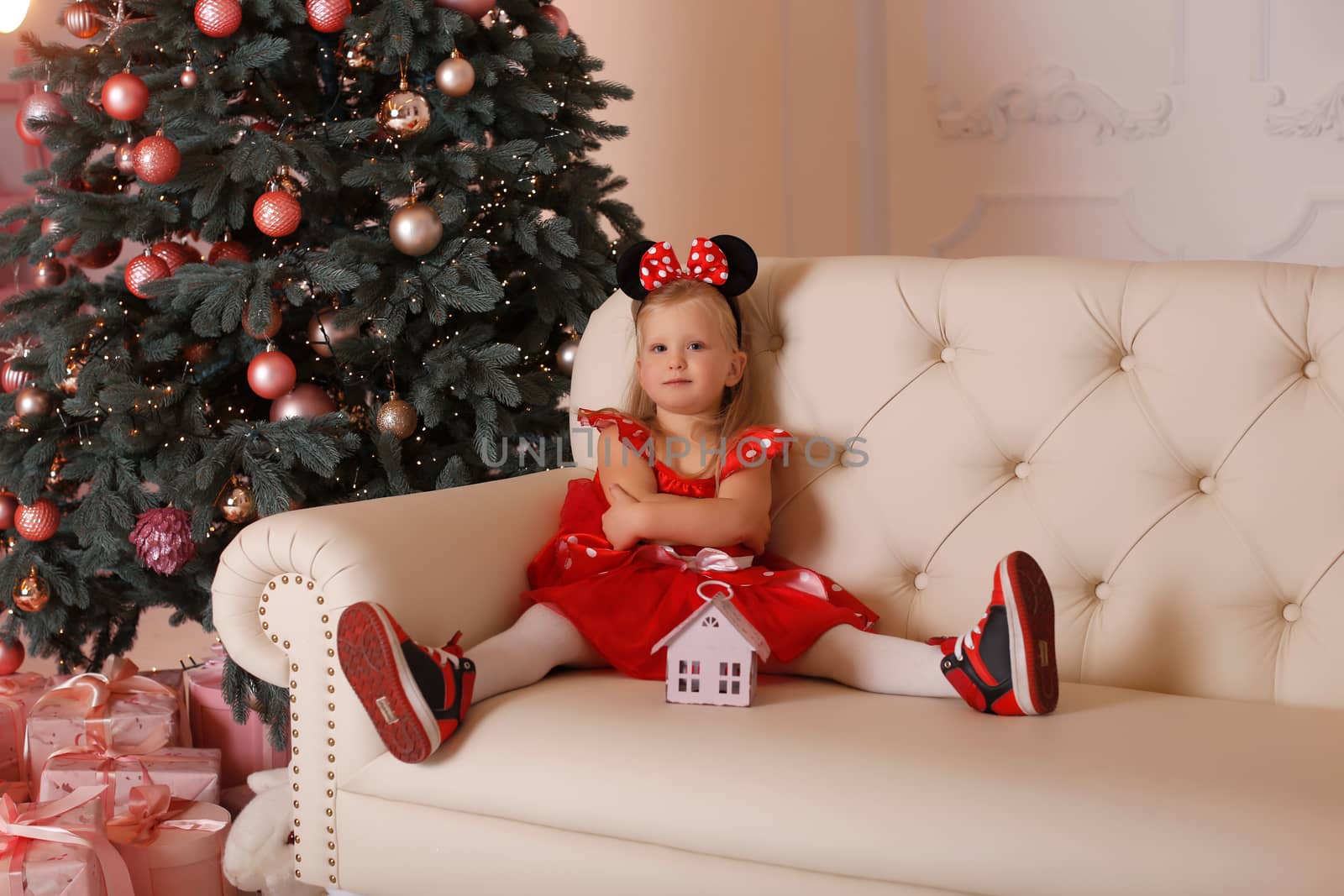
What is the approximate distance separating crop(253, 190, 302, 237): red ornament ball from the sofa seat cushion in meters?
0.87

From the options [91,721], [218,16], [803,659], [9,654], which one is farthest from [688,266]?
[9,654]

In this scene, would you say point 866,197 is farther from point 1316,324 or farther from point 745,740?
point 745,740

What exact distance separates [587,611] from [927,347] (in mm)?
620

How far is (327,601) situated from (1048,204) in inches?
99.6

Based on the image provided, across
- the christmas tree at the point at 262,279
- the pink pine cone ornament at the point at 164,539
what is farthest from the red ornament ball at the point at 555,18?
the pink pine cone ornament at the point at 164,539

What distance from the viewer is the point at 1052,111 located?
10.9ft

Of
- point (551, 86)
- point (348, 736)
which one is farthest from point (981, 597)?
point (551, 86)

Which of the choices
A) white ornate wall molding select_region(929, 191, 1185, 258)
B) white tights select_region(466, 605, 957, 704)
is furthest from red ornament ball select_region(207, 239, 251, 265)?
white ornate wall molding select_region(929, 191, 1185, 258)

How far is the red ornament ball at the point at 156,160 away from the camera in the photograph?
1872mm

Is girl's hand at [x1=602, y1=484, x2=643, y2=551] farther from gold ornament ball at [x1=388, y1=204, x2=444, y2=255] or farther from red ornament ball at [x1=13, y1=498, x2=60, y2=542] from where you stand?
red ornament ball at [x1=13, y1=498, x2=60, y2=542]

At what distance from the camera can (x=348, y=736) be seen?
1.46 m

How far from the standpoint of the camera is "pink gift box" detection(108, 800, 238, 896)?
180 centimetres

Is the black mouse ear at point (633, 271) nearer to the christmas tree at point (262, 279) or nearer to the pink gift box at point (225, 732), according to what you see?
the christmas tree at point (262, 279)

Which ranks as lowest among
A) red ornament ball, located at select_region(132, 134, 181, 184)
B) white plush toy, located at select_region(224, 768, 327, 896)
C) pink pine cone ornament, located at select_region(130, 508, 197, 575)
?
white plush toy, located at select_region(224, 768, 327, 896)
